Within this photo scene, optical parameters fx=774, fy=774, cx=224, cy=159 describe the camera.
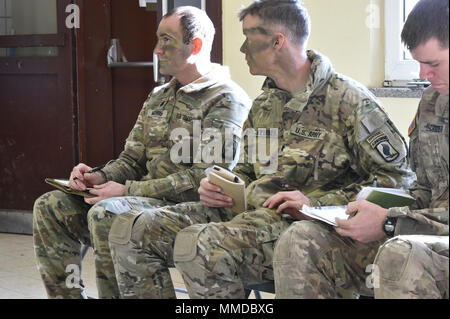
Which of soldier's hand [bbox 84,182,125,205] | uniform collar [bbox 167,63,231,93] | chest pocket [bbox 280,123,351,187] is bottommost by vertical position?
soldier's hand [bbox 84,182,125,205]

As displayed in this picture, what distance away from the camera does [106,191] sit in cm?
308

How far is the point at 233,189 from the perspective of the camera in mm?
2664

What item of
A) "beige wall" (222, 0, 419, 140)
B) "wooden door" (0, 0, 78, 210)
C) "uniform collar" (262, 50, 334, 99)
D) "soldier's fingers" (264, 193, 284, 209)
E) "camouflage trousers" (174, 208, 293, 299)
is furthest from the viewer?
"wooden door" (0, 0, 78, 210)

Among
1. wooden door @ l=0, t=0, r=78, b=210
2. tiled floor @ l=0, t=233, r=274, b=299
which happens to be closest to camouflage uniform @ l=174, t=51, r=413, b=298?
tiled floor @ l=0, t=233, r=274, b=299

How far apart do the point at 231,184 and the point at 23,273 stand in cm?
200

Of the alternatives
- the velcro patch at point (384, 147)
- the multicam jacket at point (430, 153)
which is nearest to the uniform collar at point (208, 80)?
the velcro patch at point (384, 147)

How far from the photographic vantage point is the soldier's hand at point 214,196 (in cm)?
273

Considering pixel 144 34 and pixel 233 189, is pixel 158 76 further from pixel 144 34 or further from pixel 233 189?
pixel 233 189

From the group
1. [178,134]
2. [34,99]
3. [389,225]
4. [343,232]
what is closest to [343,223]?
[343,232]

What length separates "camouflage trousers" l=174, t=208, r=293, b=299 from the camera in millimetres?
2398

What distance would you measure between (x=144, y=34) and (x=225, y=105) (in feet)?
7.49

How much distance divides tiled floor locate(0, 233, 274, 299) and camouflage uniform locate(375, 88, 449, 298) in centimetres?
148

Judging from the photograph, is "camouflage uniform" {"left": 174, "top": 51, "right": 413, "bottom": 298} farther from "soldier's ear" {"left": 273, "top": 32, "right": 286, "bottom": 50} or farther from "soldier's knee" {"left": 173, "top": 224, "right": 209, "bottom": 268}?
"soldier's ear" {"left": 273, "top": 32, "right": 286, "bottom": 50}
